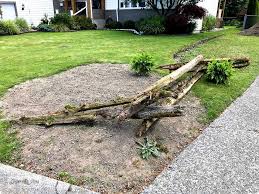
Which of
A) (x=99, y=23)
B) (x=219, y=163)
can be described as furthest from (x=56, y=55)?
(x=99, y=23)

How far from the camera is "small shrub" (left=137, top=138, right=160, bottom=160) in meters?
4.40

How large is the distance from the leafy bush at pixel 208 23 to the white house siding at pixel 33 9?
13197mm

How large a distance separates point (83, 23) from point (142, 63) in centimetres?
1606

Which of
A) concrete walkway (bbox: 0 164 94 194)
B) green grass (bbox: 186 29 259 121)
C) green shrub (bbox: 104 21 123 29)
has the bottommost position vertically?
concrete walkway (bbox: 0 164 94 194)

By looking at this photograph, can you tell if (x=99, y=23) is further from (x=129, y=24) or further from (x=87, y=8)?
(x=129, y=24)

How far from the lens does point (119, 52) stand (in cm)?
1237

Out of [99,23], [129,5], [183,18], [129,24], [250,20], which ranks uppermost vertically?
[129,5]

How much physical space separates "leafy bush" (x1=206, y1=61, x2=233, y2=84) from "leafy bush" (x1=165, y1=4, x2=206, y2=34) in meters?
11.0

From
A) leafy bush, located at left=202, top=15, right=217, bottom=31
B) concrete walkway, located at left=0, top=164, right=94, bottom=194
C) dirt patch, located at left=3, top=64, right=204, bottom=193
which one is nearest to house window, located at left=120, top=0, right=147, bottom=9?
leafy bush, located at left=202, top=15, right=217, bottom=31

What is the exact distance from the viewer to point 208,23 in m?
22.5

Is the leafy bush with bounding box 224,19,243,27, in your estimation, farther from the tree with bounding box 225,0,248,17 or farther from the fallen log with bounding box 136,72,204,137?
the fallen log with bounding box 136,72,204,137

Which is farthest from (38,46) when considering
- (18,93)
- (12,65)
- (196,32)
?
(196,32)

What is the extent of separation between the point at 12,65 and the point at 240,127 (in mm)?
7883

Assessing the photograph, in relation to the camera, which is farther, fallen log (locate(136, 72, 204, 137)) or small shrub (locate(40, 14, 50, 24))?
small shrub (locate(40, 14, 50, 24))
